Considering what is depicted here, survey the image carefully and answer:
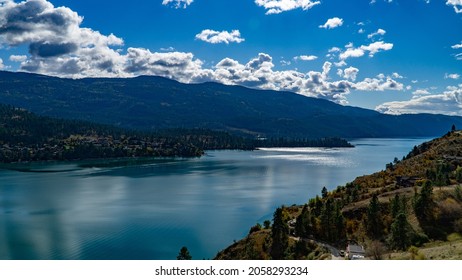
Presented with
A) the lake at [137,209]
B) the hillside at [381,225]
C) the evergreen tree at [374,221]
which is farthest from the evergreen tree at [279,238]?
the evergreen tree at [374,221]

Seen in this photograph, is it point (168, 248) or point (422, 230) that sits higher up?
point (422, 230)

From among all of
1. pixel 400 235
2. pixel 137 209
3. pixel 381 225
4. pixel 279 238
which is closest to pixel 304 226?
pixel 279 238

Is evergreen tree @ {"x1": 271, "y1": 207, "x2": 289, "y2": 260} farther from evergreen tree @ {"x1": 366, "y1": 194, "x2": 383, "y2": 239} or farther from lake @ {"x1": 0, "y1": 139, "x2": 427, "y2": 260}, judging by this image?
evergreen tree @ {"x1": 366, "y1": 194, "x2": 383, "y2": 239}

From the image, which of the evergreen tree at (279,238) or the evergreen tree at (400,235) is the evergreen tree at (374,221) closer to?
the evergreen tree at (400,235)

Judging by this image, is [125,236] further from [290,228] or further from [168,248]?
[290,228]

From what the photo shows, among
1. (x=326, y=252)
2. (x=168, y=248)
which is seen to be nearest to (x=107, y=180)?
(x=168, y=248)

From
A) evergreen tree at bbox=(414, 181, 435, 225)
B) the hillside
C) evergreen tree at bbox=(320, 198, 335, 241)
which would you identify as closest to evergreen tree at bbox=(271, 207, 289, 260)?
the hillside

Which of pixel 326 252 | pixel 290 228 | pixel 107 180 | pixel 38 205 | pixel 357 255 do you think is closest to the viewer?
pixel 357 255

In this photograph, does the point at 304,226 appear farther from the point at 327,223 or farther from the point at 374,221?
the point at 374,221
